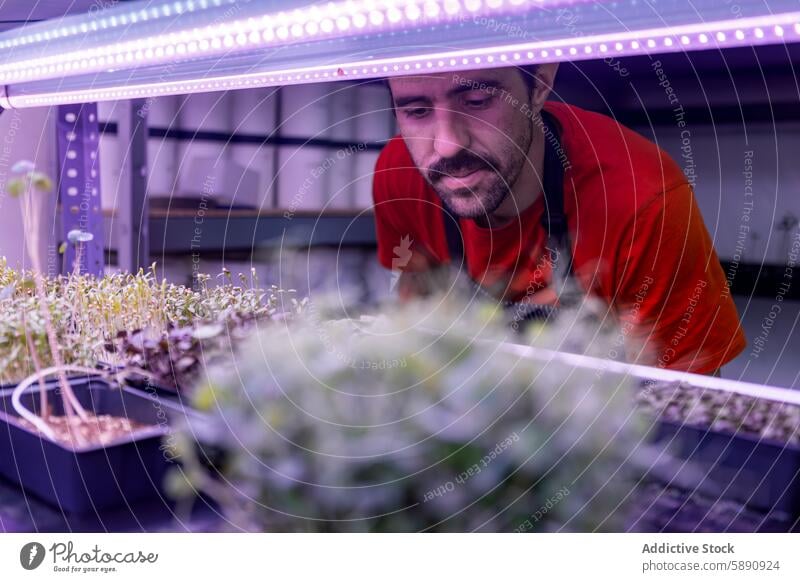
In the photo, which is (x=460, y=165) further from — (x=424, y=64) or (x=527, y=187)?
(x=424, y=64)

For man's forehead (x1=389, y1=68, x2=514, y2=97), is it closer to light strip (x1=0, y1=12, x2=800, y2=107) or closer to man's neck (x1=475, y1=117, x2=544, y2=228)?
man's neck (x1=475, y1=117, x2=544, y2=228)

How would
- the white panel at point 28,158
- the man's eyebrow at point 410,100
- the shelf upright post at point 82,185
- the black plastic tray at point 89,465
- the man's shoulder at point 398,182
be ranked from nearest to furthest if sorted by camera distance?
the black plastic tray at point 89,465 < the white panel at point 28,158 < the shelf upright post at point 82,185 < the man's eyebrow at point 410,100 < the man's shoulder at point 398,182

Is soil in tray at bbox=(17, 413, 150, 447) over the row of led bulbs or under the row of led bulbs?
under

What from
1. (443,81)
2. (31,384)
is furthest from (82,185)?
(443,81)

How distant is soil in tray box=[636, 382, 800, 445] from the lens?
0.67 m

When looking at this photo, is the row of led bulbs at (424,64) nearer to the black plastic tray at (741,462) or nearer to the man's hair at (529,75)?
the black plastic tray at (741,462)

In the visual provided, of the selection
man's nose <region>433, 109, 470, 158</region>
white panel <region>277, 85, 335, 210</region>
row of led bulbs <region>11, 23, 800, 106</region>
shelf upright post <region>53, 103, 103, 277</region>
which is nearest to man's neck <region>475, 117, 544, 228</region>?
man's nose <region>433, 109, 470, 158</region>

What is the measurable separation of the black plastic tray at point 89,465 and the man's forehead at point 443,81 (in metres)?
0.67

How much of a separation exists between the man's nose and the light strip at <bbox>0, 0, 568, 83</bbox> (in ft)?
1.38

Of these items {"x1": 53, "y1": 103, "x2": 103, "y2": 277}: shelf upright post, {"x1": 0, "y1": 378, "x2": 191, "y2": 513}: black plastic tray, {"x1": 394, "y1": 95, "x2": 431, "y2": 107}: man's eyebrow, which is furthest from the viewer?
{"x1": 394, "y1": 95, "x2": 431, "y2": 107}: man's eyebrow

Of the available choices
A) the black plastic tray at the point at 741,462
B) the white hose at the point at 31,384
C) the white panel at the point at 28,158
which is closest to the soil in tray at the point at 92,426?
the white hose at the point at 31,384

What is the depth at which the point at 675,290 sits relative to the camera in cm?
127

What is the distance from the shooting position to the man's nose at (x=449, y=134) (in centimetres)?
116
